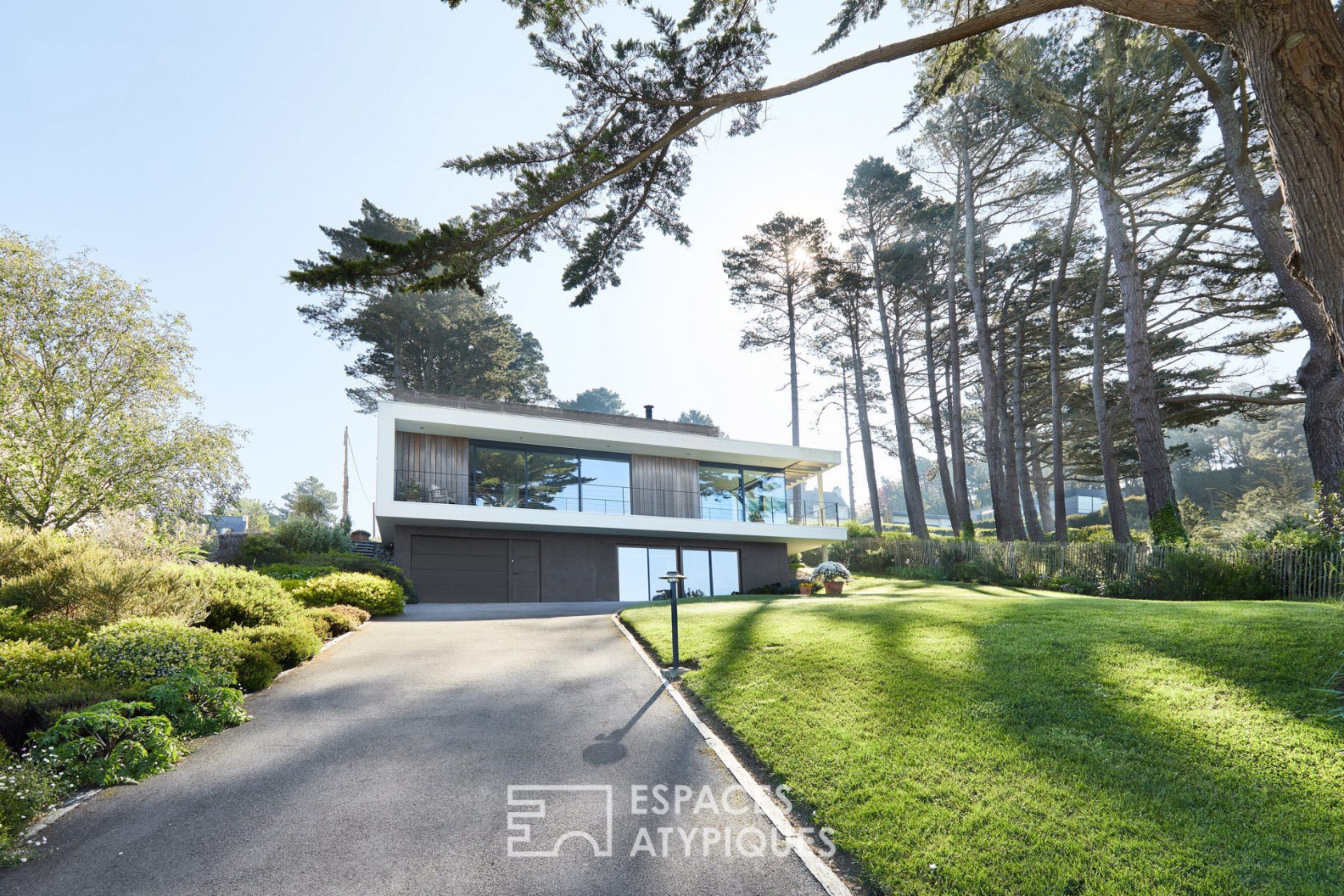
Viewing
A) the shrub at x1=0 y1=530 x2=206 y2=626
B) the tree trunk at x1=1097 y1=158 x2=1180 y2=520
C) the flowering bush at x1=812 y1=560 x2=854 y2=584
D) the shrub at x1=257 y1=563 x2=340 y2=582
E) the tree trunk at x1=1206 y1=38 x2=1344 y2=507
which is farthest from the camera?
the flowering bush at x1=812 y1=560 x2=854 y2=584

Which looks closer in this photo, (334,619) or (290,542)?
(334,619)

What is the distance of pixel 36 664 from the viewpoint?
5461mm

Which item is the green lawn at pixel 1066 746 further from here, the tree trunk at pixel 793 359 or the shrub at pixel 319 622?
the tree trunk at pixel 793 359

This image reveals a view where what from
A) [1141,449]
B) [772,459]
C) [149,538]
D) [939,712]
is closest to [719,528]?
[772,459]

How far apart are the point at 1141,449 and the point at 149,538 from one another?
63.5 ft

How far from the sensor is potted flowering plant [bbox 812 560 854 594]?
16.9m

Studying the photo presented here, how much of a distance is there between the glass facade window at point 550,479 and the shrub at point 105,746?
14132 millimetres

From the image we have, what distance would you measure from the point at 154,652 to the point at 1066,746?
727cm

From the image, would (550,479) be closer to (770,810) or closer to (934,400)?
(770,810)

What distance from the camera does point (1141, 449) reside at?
15.5m

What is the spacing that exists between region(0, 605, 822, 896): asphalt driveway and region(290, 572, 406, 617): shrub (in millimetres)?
5385

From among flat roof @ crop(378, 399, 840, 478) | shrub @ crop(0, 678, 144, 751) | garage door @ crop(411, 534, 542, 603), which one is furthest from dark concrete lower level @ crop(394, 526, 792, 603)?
shrub @ crop(0, 678, 144, 751)

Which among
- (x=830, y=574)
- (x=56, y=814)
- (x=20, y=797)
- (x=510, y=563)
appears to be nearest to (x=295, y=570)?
(x=510, y=563)

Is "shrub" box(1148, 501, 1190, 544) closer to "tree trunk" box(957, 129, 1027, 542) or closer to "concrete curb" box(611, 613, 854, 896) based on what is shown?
"tree trunk" box(957, 129, 1027, 542)
